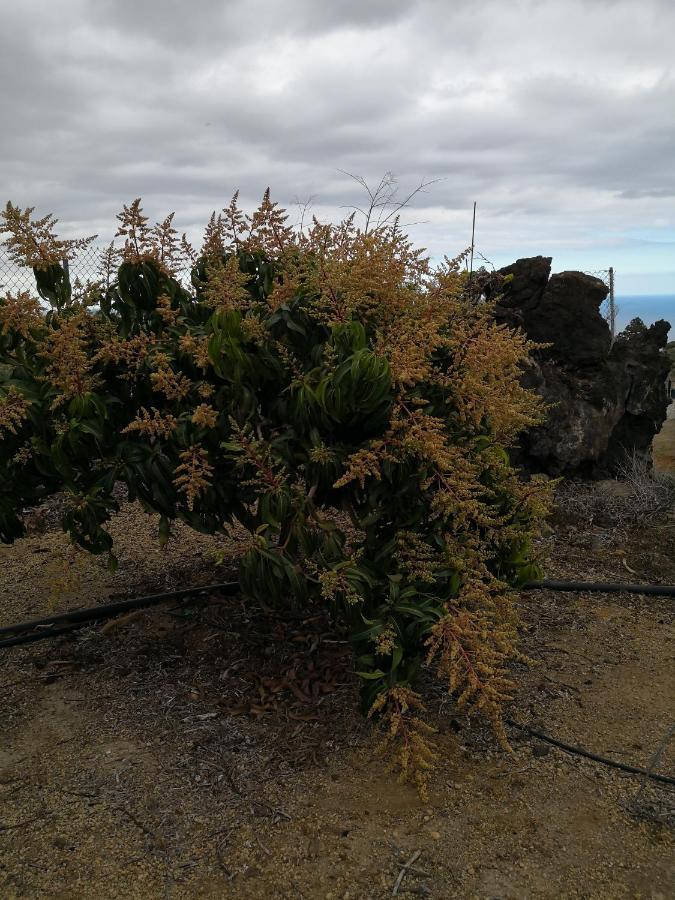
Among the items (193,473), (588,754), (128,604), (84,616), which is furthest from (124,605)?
(588,754)

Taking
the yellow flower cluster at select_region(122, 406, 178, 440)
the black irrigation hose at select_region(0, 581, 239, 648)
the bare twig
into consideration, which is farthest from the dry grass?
the yellow flower cluster at select_region(122, 406, 178, 440)

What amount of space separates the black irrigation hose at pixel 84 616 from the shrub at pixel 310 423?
47.0 inches

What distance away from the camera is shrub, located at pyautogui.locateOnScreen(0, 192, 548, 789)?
2.71m

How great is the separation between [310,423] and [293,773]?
1346 mm

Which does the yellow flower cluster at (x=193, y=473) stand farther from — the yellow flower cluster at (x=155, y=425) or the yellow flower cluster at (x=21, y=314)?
the yellow flower cluster at (x=21, y=314)

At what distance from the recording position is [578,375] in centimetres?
728

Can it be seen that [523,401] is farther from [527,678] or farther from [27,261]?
[27,261]

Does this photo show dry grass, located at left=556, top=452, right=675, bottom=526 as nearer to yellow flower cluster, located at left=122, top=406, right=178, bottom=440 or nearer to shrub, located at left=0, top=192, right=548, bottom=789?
shrub, located at left=0, top=192, right=548, bottom=789

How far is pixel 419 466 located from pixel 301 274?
2.91 feet

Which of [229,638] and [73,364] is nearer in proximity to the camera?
[73,364]

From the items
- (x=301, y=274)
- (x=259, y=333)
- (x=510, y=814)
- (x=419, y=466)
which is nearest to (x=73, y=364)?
(x=259, y=333)

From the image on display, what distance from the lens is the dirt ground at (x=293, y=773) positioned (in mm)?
2443

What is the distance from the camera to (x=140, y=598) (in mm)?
4535

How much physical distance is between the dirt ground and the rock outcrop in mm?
2729
